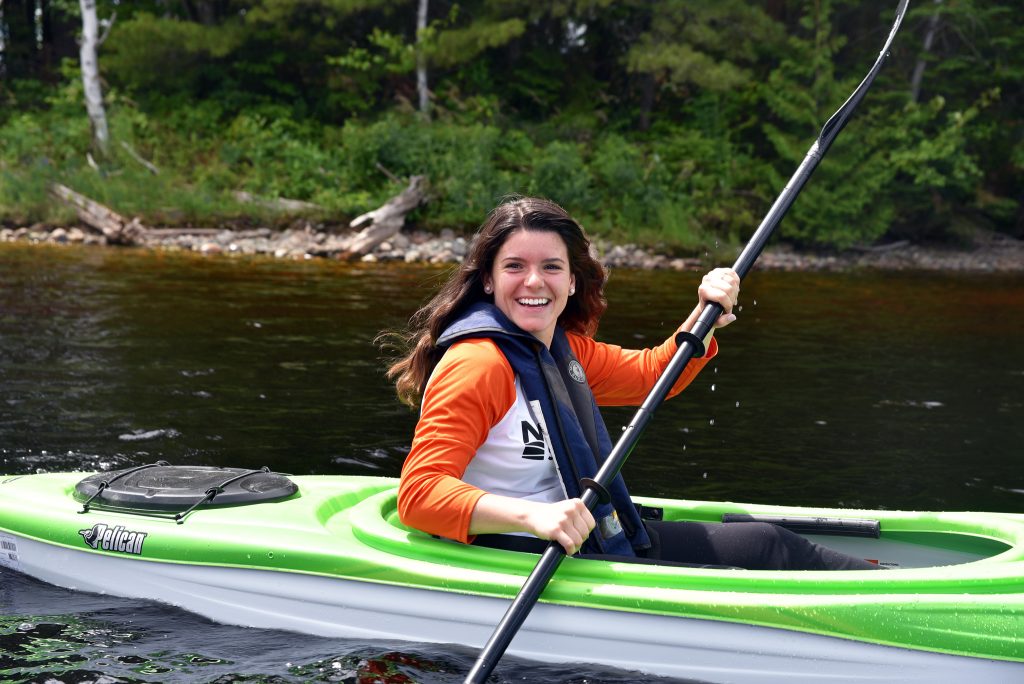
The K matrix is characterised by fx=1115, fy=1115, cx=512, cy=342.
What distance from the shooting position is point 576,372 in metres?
2.84

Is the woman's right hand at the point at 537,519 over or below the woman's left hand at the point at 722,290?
below

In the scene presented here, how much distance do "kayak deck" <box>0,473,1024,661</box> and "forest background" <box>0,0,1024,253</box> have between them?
1187 cm

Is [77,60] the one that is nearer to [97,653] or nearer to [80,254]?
[80,254]

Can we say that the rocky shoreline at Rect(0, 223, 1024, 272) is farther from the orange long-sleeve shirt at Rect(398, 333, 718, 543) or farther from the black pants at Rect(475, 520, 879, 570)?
the orange long-sleeve shirt at Rect(398, 333, 718, 543)

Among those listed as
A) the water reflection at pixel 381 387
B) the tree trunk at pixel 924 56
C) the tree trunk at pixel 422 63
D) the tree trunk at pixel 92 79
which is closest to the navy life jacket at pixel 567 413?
the water reflection at pixel 381 387

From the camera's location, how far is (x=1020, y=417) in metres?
6.54

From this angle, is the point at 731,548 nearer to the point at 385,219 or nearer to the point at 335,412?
the point at 335,412

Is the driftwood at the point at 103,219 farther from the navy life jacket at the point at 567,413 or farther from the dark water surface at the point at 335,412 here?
the navy life jacket at the point at 567,413

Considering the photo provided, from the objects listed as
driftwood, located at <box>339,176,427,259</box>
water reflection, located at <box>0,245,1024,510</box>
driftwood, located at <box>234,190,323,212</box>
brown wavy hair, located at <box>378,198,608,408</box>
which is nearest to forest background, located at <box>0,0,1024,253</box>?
driftwood, located at <box>234,190,323,212</box>

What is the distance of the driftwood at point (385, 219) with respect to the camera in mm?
13945

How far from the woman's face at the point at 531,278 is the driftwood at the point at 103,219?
12211 millimetres

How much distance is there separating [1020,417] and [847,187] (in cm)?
1081

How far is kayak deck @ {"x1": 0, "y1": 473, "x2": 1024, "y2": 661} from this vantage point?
250cm

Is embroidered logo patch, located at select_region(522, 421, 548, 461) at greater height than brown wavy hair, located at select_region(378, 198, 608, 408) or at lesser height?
lesser
